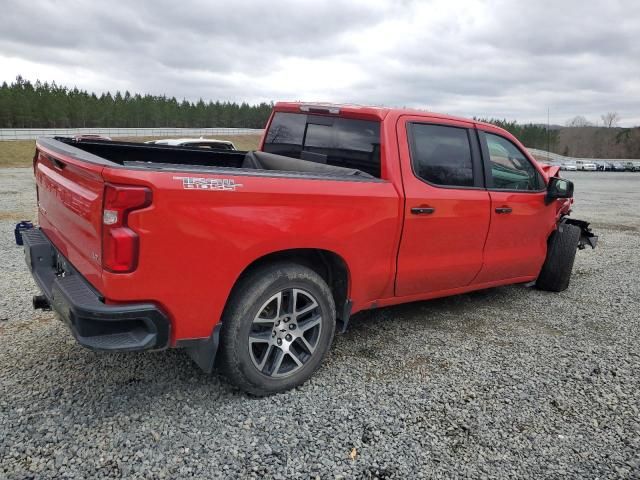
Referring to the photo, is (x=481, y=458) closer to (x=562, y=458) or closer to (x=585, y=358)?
(x=562, y=458)

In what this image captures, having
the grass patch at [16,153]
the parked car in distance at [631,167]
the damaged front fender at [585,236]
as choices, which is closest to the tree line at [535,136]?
the parked car in distance at [631,167]

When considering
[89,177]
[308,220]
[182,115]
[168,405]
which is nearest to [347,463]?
[168,405]

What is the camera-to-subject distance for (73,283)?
2.80m

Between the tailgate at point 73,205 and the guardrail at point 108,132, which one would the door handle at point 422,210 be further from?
the guardrail at point 108,132

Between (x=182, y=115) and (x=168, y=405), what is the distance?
88.5 m

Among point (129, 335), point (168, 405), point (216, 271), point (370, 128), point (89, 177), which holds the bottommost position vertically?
point (168, 405)

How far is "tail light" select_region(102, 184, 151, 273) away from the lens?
242cm

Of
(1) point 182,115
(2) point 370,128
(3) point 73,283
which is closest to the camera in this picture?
(3) point 73,283

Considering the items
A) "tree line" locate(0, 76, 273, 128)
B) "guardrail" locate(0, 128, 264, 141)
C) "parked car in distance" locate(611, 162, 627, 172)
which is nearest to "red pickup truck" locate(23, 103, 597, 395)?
"guardrail" locate(0, 128, 264, 141)

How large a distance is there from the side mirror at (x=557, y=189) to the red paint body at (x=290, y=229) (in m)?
0.26

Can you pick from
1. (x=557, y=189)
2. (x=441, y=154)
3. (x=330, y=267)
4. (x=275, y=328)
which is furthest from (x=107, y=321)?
(x=557, y=189)

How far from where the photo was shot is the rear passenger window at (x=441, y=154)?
3.78 m

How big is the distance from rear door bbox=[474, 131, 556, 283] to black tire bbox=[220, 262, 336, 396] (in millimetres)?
1863

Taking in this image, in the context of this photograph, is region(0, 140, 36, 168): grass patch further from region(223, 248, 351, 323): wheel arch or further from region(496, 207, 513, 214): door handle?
region(496, 207, 513, 214): door handle
